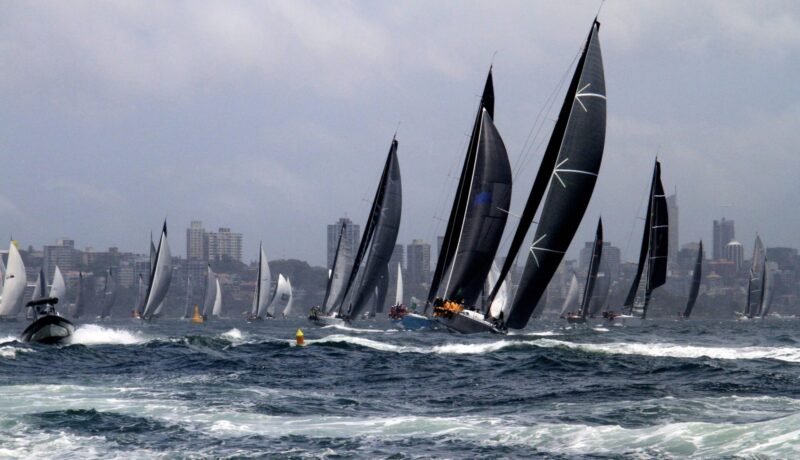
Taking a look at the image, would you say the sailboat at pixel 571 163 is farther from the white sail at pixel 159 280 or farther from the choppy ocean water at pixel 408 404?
the white sail at pixel 159 280

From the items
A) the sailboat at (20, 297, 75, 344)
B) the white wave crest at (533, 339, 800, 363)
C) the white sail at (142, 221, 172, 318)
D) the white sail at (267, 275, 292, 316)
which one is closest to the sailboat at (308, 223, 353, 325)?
the white sail at (142, 221, 172, 318)

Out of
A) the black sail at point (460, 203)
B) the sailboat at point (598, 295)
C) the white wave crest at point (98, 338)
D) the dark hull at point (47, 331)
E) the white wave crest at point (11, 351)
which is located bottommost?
the white wave crest at point (11, 351)

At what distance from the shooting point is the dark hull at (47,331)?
142 ft

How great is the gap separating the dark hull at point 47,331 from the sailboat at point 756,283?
120m

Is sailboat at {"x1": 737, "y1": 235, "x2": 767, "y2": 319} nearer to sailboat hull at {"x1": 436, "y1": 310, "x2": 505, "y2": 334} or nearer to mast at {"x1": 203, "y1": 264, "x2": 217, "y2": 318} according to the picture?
mast at {"x1": 203, "y1": 264, "x2": 217, "y2": 318}

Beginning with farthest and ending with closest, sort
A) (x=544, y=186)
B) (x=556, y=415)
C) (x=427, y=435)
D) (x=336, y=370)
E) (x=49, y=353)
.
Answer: (x=544, y=186) < (x=49, y=353) < (x=336, y=370) < (x=556, y=415) < (x=427, y=435)

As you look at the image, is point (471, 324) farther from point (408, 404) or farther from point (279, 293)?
point (279, 293)

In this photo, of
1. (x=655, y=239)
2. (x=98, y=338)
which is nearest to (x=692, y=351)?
(x=98, y=338)

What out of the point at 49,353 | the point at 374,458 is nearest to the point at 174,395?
the point at 374,458

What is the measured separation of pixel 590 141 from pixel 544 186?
322 centimetres

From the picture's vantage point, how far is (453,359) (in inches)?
1348

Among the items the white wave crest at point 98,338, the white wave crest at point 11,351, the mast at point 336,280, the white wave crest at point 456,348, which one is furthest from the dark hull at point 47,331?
the mast at point 336,280

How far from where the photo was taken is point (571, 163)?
4059cm

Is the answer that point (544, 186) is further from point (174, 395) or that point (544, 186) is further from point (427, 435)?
point (427, 435)
